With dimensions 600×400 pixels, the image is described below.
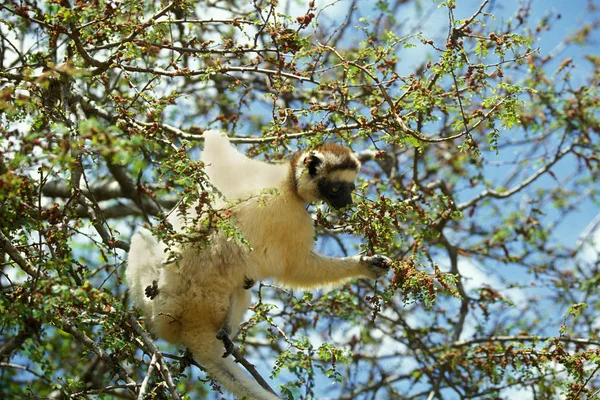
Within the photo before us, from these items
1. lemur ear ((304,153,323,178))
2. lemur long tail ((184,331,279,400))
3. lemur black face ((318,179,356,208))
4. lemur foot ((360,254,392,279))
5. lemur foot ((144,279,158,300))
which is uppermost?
lemur ear ((304,153,323,178))

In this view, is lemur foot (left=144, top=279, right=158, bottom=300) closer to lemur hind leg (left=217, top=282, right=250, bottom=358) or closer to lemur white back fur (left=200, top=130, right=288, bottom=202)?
lemur hind leg (left=217, top=282, right=250, bottom=358)

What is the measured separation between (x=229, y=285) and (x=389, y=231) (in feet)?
4.39

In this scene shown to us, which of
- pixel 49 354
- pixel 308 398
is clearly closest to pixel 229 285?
pixel 308 398

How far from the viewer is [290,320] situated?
6648 mm

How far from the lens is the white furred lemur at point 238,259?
Result: 5.16 m

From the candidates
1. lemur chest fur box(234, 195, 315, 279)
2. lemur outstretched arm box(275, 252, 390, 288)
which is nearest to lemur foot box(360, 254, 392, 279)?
lemur outstretched arm box(275, 252, 390, 288)

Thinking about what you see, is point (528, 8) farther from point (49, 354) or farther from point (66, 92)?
point (49, 354)

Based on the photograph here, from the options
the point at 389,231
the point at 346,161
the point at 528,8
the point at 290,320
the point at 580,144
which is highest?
the point at 528,8

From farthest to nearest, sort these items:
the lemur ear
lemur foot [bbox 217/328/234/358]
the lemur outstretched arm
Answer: the lemur outstretched arm → the lemur ear → lemur foot [bbox 217/328/234/358]

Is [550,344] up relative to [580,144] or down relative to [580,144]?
down

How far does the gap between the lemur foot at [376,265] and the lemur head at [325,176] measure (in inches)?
23.6

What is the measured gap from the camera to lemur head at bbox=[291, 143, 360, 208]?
Result: 5.50 meters

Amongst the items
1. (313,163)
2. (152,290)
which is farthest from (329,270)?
(152,290)

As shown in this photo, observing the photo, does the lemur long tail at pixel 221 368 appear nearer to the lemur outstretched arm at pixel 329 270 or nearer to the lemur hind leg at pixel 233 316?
the lemur hind leg at pixel 233 316
